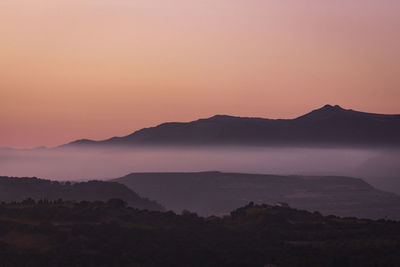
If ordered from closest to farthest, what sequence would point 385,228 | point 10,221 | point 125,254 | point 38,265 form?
point 38,265
point 125,254
point 10,221
point 385,228

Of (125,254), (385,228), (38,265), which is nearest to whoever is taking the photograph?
(38,265)

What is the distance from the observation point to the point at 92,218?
127m

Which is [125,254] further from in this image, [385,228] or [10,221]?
[385,228]

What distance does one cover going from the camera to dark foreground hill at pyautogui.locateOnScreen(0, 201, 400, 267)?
107 m

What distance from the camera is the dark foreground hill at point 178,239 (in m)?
107

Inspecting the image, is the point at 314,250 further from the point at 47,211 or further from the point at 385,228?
the point at 47,211

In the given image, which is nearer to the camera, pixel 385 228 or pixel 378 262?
pixel 378 262

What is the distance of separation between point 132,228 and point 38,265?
22.6 m

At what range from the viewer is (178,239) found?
119250 mm

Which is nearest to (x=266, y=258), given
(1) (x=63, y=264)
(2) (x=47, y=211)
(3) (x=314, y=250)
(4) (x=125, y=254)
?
(3) (x=314, y=250)

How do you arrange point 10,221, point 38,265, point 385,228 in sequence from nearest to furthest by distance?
point 38,265 → point 10,221 → point 385,228

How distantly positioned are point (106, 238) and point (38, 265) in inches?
→ 608

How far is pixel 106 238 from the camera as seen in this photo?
11738cm

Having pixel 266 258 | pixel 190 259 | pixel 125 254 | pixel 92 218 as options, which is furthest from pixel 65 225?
pixel 266 258
